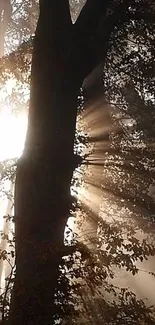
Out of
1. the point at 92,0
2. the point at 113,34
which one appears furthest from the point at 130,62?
the point at 92,0

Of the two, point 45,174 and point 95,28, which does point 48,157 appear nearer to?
point 45,174

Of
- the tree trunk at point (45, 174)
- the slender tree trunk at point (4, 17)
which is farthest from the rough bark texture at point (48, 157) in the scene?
the slender tree trunk at point (4, 17)

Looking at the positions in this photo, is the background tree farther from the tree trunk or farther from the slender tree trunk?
the slender tree trunk

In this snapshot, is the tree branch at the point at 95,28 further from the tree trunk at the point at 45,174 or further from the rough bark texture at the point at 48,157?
the tree trunk at the point at 45,174

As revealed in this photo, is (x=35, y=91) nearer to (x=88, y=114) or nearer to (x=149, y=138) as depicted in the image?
(x=88, y=114)

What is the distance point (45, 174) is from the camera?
7898 millimetres

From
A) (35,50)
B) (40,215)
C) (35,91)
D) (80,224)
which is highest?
(35,50)

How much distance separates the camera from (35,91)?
333 inches

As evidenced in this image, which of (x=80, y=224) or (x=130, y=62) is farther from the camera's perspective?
(x=80, y=224)

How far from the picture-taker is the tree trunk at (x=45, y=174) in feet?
22.9

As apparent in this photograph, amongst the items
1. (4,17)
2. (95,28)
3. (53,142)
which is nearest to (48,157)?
(53,142)

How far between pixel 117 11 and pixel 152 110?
19.0 feet

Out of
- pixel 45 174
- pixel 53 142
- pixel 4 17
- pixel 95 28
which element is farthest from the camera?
pixel 4 17

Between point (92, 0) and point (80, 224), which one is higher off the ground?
point (92, 0)
